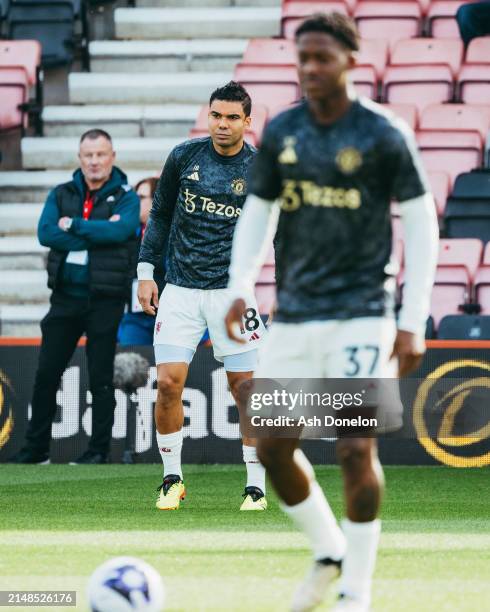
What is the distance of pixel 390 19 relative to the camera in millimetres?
15148

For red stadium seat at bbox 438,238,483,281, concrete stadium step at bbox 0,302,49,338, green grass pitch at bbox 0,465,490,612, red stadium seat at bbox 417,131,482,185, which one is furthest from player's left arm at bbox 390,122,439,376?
red stadium seat at bbox 417,131,482,185

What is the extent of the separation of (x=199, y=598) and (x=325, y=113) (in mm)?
1626

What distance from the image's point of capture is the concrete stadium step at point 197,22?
52.2 feet

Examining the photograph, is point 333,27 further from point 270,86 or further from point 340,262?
point 270,86

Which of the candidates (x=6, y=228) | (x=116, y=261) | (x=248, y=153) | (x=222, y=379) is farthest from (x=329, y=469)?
(x=6, y=228)

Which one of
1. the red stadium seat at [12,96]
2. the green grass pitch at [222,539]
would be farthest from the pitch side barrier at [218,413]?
the red stadium seat at [12,96]

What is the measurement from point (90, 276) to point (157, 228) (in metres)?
2.65

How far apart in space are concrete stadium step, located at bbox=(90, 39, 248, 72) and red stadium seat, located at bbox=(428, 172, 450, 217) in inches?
137

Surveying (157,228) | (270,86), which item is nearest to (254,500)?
(157,228)

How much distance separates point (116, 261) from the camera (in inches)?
410

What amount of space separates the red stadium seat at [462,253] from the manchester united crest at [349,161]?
299 inches

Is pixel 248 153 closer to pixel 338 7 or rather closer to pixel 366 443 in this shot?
pixel 366 443

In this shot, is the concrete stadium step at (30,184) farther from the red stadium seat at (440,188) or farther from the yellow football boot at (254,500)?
the yellow football boot at (254,500)

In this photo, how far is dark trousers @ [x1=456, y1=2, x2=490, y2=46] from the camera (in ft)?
46.3
